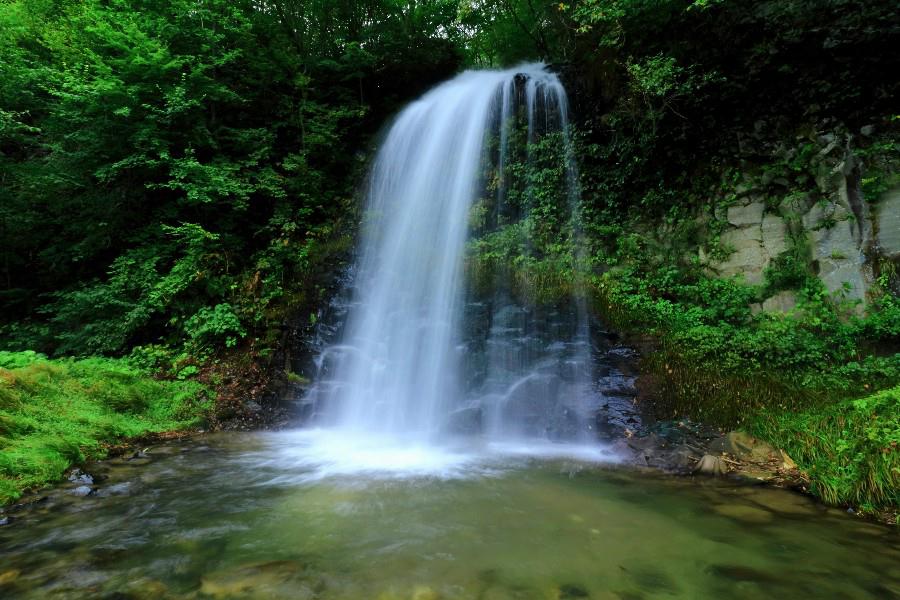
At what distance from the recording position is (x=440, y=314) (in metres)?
7.88

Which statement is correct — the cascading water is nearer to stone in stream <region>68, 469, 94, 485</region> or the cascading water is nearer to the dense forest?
the dense forest

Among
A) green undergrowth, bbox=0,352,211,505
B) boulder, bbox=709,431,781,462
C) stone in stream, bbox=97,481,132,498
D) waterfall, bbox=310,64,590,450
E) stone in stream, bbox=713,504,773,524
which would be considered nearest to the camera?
stone in stream, bbox=713,504,773,524

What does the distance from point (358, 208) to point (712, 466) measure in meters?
8.57

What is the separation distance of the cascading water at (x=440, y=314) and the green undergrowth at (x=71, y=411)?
6.79 ft

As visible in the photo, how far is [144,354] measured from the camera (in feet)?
26.4

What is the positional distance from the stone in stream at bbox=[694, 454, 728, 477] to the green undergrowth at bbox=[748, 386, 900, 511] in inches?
26.0

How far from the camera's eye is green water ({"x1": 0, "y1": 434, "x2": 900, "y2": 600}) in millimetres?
2629

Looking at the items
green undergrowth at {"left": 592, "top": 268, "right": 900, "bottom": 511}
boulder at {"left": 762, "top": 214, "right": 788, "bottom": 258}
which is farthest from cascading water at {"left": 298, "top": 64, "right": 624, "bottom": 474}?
boulder at {"left": 762, "top": 214, "right": 788, "bottom": 258}

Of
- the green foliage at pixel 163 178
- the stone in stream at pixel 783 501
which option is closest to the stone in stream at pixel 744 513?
the stone in stream at pixel 783 501

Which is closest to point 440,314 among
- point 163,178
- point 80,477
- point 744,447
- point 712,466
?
point 712,466

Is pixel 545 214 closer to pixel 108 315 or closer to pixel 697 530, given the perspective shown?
pixel 697 530

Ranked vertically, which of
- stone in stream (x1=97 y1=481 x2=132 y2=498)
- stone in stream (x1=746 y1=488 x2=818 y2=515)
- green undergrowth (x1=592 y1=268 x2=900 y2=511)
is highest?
green undergrowth (x1=592 y1=268 x2=900 y2=511)

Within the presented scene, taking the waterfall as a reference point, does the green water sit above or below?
below

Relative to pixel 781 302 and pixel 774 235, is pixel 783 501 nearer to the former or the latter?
pixel 781 302
